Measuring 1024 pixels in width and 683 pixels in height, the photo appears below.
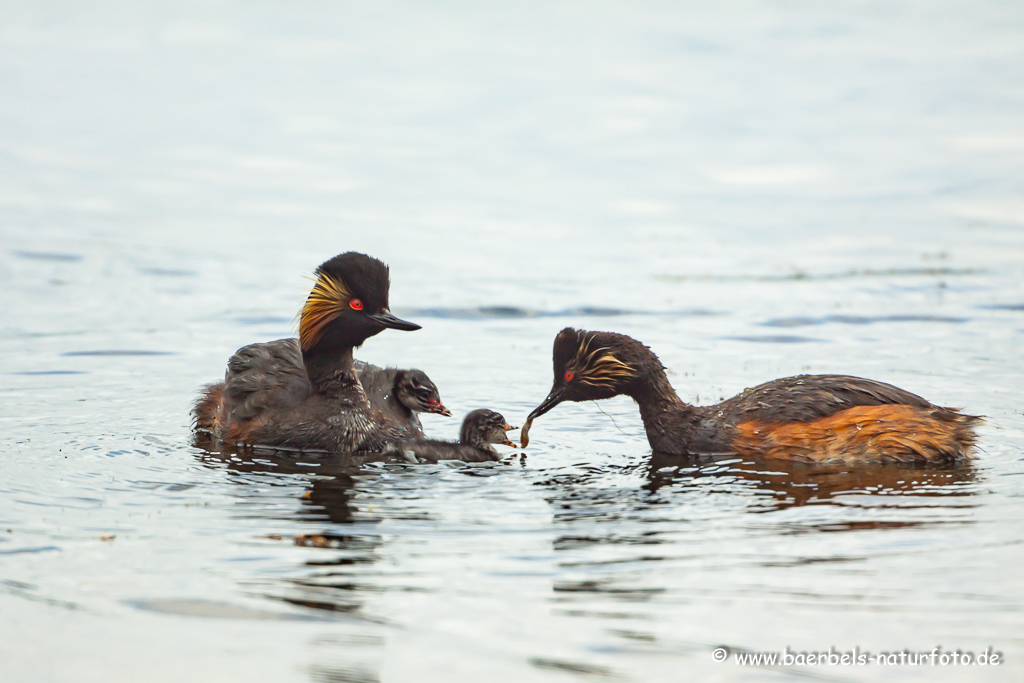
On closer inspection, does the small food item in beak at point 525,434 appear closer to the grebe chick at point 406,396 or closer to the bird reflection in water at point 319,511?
the grebe chick at point 406,396

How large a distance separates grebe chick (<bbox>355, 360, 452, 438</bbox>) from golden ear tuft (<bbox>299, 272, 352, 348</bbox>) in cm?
85

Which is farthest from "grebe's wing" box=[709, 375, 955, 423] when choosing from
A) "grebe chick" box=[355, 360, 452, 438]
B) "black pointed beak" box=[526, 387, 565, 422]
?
"grebe chick" box=[355, 360, 452, 438]

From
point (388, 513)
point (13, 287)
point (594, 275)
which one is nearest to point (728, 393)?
point (388, 513)

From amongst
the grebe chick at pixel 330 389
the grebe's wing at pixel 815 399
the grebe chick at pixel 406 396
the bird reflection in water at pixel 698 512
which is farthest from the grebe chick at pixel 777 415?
the grebe chick at pixel 330 389

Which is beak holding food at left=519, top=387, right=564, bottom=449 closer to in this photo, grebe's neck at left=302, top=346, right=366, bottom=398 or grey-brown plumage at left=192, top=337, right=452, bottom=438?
grey-brown plumage at left=192, top=337, right=452, bottom=438

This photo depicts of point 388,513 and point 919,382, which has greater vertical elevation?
point 919,382

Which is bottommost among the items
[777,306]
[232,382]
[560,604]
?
[560,604]

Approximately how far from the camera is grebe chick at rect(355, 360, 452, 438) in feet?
33.7

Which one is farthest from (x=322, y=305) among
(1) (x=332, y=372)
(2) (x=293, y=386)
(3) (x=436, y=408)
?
(3) (x=436, y=408)

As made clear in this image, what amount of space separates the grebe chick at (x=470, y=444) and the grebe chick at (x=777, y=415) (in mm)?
252

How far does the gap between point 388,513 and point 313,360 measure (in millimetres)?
2611

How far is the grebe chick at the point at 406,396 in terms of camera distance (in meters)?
10.3

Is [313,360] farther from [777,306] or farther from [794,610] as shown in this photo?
[777,306]

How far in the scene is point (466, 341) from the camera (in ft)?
47.4
